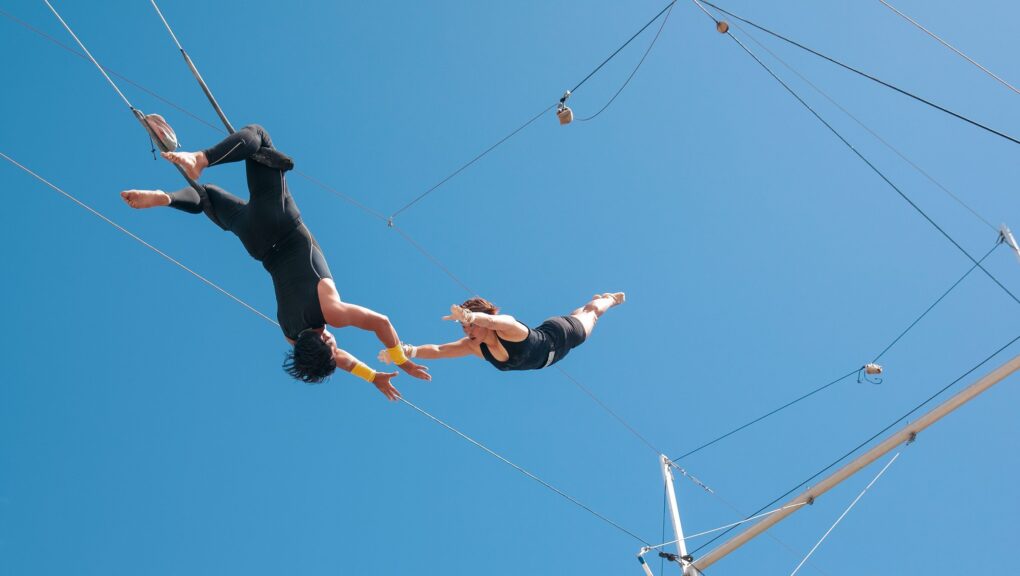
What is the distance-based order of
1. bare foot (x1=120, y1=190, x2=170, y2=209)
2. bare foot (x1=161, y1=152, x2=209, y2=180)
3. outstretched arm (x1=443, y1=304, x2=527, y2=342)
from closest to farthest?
bare foot (x1=161, y1=152, x2=209, y2=180), bare foot (x1=120, y1=190, x2=170, y2=209), outstretched arm (x1=443, y1=304, x2=527, y2=342)

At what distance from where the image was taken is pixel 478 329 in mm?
5969

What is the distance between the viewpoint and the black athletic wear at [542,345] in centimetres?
594

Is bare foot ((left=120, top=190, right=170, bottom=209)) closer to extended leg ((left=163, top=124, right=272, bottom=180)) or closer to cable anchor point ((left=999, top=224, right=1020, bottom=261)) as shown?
extended leg ((left=163, top=124, right=272, bottom=180))

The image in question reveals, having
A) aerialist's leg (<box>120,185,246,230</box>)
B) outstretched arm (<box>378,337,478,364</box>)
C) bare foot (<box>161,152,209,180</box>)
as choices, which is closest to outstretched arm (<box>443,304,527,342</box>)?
outstretched arm (<box>378,337,478,364</box>)

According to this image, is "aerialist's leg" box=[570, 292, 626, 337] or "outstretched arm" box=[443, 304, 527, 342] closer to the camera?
"outstretched arm" box=[443, 304, 527, 342]

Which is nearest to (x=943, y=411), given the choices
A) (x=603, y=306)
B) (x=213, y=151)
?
(x=603, y=306)

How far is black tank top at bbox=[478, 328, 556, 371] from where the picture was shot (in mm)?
5926

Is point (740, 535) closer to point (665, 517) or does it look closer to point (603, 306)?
point (665, 517)

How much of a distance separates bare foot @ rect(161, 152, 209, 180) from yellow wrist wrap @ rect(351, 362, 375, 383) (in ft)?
5.62

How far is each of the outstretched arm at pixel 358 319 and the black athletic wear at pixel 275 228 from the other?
9 centimetres

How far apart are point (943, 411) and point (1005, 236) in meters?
1.44

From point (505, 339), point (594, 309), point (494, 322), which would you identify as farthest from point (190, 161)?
point (594, 309)

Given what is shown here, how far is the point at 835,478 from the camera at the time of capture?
682 centimetres

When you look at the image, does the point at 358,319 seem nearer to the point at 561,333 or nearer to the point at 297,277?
the point at 297,277
